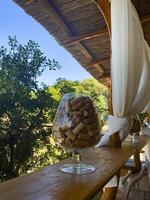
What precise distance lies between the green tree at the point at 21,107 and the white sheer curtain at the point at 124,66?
0.95m

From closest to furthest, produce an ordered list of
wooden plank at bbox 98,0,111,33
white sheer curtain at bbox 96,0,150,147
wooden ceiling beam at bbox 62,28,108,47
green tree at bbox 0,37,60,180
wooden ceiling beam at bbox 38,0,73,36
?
1. white sheer curtain at bbox 96,0,150,147
2. wooden plank at bbox 98,0,111,33
3. wooden ceiling beam at bbox 38,0,73,36
4. green tree at bbox 0,37,60,180
5. wooden ceiling beam at bbox 62,28,108,47

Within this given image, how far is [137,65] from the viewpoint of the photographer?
168cm

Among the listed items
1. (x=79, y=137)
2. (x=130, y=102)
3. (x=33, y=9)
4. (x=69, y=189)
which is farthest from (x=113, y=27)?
(x=69, y=189)

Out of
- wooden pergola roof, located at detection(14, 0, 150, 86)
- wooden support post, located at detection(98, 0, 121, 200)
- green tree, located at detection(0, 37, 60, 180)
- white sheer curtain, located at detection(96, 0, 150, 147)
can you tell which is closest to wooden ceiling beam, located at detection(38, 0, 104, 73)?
wooden pergola roof, located at detection(14, 0, 150, 86)

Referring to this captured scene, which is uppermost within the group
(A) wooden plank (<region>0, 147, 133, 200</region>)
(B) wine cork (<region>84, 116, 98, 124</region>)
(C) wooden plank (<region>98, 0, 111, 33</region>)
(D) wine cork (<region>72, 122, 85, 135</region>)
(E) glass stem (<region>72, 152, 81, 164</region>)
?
(C) wooden plank (<region>98, 0, 111, 33</region>)

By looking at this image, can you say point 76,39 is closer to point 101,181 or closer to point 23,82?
point 23,82

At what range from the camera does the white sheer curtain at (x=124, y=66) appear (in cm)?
156

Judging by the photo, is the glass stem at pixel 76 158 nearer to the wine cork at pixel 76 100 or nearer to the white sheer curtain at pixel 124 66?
the wine cork at pixel 76 100

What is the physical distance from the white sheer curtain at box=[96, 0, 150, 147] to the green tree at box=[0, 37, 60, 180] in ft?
3.11

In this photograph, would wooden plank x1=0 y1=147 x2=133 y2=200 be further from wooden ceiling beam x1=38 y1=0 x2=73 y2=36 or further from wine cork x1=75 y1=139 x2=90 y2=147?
wooden ceiling beam x1=38 y1=0 x2=73 y2=36

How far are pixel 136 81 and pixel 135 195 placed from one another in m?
1.03

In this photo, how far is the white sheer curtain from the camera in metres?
1.56

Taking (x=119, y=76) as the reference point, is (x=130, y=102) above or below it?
below

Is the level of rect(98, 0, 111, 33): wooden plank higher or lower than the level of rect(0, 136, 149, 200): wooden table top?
higher
